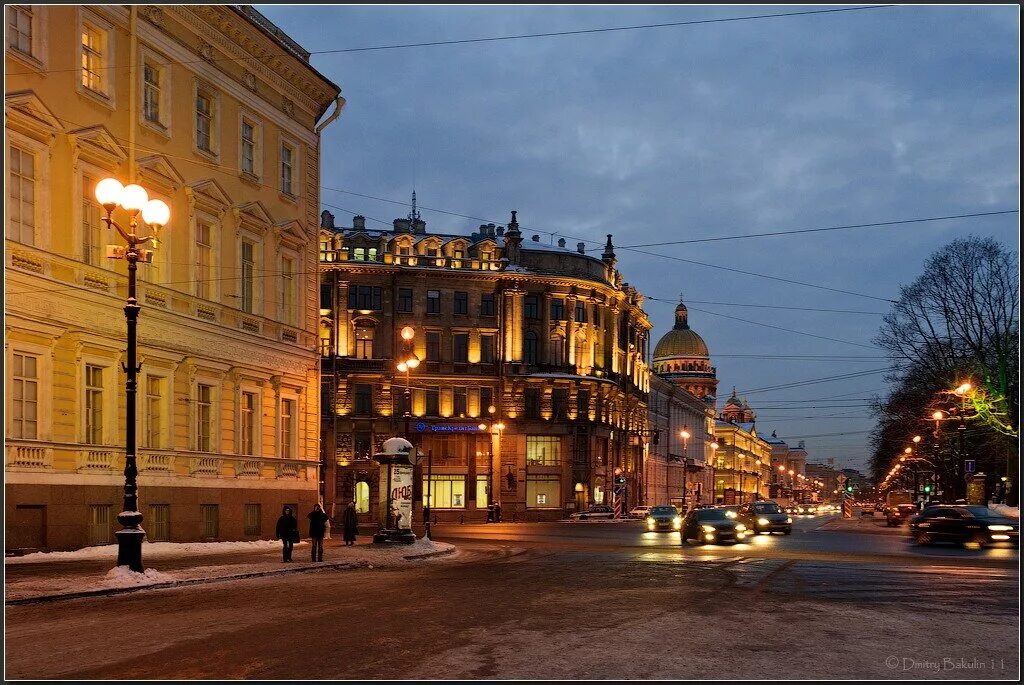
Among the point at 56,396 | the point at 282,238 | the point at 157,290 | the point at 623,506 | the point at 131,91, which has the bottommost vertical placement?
the point at 623,506

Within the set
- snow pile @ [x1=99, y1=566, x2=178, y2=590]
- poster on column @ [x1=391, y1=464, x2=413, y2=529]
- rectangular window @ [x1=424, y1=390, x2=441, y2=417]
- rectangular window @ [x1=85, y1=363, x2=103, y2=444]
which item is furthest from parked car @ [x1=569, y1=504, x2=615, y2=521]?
snow pile @ [x1=99, y1=566, x2=178, y2=590]

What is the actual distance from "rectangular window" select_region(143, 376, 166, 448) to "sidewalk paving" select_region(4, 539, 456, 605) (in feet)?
10.0

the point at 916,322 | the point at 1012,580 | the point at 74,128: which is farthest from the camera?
the point at 916,322

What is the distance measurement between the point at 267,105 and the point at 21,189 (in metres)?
13.4

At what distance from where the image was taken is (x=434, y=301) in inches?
3396

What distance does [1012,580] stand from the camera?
888 inches

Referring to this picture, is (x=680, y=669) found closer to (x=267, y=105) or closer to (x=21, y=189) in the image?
(x=21, y=189)

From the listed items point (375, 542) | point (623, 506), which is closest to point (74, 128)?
point (375, 542)

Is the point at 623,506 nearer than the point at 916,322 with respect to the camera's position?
No

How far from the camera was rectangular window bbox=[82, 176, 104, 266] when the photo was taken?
28234mm

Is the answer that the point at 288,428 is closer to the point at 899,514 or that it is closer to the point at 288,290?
the point at 288,290

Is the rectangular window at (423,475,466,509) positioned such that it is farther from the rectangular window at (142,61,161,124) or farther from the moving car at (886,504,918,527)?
the rectangular window at (142,61,161,124)

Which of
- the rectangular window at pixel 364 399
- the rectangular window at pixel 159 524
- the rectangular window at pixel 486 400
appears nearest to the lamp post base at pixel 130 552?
the rectangular window at pixel 159 524

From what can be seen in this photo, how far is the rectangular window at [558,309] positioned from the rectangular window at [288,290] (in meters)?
51.5
